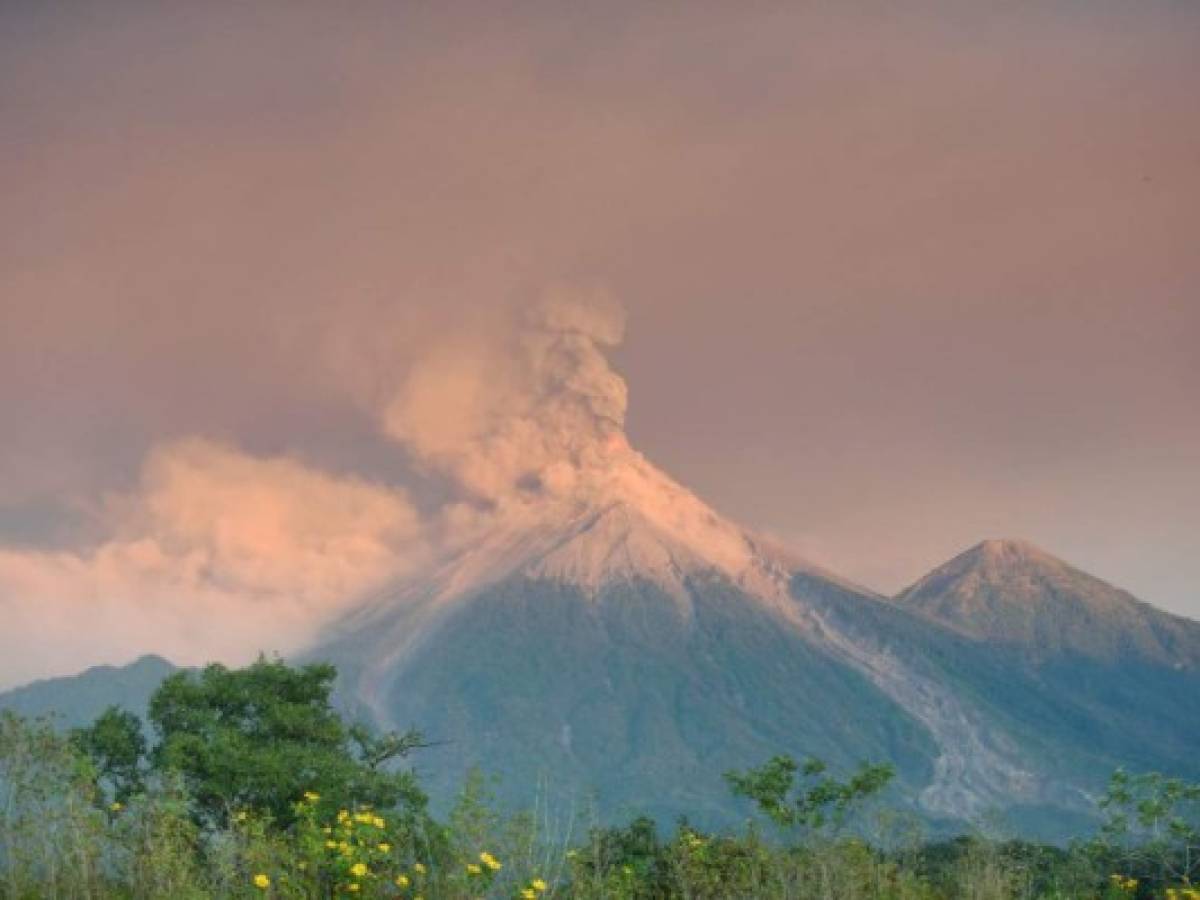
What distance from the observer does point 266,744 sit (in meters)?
40.2

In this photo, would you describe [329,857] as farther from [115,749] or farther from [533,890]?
[115,749]

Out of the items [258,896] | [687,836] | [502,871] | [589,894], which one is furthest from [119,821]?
[687,836]

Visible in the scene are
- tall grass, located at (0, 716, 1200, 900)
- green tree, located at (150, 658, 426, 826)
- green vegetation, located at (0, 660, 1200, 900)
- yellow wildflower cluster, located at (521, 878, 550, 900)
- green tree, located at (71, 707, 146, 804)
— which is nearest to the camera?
yellow wildflower cluster, located at (521, 878, 550, 900)

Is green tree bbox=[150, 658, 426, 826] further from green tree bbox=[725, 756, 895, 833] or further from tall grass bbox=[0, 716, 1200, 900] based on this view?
tall grass bbox=[0, 716, 1200, 900]

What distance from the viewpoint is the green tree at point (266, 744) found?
37219 mm

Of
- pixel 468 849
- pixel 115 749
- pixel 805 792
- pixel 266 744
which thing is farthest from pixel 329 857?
pixel 115 749

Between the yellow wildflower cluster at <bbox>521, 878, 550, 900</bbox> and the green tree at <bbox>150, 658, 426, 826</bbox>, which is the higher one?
the green tree at <bbox>150, 658, 426, 826</bbox>

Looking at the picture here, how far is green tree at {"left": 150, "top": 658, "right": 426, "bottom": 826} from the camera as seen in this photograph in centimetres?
3722

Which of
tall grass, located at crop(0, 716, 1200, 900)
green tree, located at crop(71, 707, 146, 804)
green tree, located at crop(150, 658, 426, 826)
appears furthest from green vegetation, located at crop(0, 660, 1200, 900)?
green tree, located at crop(71, 707, 146, 804)

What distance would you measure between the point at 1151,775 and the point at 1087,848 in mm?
14113

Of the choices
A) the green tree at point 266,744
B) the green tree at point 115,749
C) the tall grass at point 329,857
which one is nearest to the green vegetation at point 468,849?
the tall grass at point 329,857

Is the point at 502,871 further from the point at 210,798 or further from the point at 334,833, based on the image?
the point at 210,798

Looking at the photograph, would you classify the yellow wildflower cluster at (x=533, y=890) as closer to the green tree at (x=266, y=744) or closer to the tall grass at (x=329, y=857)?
the tall grass at (x=329, y=857)

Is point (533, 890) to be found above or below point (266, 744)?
below
